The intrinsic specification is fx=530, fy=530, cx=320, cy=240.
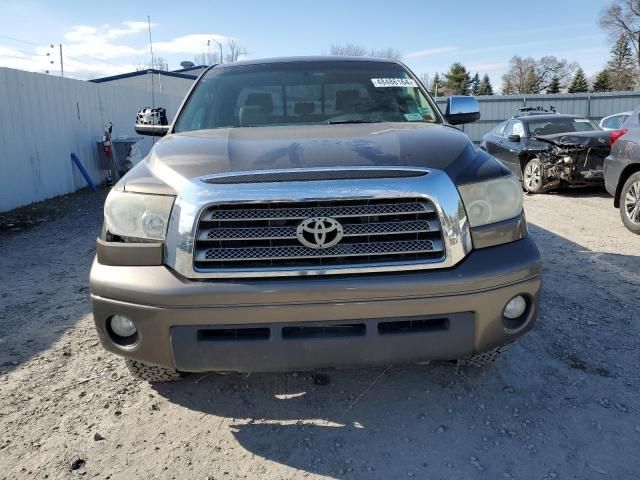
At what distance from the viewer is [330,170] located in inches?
90.8

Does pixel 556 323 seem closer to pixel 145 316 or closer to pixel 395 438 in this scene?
pixel 395 438

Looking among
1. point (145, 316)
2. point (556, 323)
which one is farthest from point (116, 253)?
point (556, 323)

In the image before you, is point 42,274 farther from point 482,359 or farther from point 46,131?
point 46,131

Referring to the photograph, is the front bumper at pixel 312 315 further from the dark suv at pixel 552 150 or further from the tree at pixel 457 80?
the tree at pixel 457 80

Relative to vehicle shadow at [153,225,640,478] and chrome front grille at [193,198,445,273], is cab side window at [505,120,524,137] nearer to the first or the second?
vehicle shadow at [153,225,640,478]

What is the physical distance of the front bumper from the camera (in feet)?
7.27

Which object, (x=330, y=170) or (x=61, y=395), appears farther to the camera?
(x=61, y=395)

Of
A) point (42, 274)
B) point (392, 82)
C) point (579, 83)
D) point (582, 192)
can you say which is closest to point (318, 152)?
Answer: point (392, 82)

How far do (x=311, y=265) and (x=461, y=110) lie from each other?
7.82 ft

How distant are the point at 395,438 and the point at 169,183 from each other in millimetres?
1615

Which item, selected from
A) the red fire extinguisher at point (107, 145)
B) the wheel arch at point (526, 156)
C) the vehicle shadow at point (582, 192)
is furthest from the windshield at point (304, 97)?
the red fire extinguisher at point (107, 145)

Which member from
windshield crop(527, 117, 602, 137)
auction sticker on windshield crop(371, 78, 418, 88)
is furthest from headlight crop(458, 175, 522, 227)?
windshield crop(527, 117, 602, 137)

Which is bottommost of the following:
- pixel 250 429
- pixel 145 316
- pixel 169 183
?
pixel 250 429

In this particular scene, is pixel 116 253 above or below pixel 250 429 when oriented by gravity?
above
